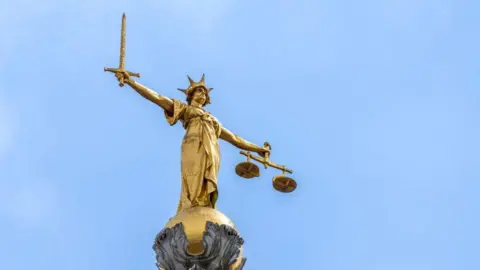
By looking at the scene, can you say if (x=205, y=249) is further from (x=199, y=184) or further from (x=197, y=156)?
(x=197, y=156)

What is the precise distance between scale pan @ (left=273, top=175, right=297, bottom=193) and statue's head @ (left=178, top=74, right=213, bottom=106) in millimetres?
2130

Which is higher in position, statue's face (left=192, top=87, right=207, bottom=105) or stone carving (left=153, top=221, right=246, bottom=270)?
statue's face (left=192, top=87, right=207, bottom=105)

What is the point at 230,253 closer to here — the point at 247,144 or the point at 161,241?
the point at 161,241

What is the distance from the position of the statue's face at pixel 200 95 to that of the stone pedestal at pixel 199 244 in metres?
3.01

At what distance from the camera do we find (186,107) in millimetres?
28500

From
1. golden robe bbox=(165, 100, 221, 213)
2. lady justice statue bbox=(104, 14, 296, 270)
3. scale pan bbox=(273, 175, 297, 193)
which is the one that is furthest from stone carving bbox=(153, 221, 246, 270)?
scale pan bbox=(273, 175, 297, 193)

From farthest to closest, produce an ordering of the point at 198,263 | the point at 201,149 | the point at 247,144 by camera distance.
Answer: the point at 247,144
the point at 201,149
the point at 198,263

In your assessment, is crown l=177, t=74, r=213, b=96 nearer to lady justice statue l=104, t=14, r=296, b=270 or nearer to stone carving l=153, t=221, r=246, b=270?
lady justice statue l=104, t=14, r=296, b=270

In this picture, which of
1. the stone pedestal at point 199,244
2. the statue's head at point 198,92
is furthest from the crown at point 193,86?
the stone pedestal at point 199,244

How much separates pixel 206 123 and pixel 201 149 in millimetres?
738

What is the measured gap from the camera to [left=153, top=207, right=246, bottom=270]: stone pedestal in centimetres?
2611

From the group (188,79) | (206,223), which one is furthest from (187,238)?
(188,79)

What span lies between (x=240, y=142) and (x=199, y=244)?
386 centimetres

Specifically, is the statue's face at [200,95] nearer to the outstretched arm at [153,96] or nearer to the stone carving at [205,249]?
the outstretched arm at [153,96]
